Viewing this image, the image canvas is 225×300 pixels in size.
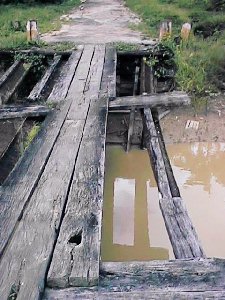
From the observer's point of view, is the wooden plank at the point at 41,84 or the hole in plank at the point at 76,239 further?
the wooden plank at the point at 41,84

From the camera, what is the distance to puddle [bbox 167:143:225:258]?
18.4ft

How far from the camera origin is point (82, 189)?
11.7 feet

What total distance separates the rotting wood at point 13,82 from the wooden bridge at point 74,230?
77.6 inches

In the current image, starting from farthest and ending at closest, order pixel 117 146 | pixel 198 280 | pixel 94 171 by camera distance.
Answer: pixel 117 146 < pixel 94 171 < pixel 198 280

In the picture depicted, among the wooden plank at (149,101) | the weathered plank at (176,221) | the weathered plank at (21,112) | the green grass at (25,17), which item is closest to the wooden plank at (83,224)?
the weathered plank at (176,221)

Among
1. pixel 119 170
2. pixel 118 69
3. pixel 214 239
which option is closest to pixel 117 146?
pixel 119 170

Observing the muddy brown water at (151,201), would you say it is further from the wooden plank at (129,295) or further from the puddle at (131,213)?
the wooden plank at (129,295)

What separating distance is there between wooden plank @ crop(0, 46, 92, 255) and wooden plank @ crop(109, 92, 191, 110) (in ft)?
2.52

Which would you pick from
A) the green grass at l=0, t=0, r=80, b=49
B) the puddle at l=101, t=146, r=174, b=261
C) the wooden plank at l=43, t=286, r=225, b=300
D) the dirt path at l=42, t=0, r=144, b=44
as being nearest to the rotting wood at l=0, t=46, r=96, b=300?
the wooden plank at l=43, t=286, r=225, b=300

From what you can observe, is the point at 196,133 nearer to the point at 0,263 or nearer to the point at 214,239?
the point at 214,239

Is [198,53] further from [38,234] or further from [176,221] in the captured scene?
[38,234]

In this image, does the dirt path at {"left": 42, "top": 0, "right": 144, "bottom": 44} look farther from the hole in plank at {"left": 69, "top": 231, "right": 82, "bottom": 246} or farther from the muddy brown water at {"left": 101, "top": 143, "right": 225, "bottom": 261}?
the hole in plank at {"left": 69, "top": 231, "right": 82, "bottom": 246}

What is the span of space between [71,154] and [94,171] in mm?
465

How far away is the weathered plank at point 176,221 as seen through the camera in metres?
3.12
